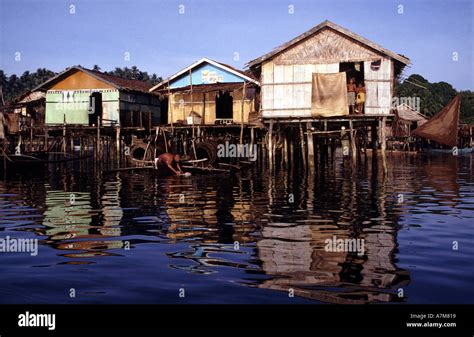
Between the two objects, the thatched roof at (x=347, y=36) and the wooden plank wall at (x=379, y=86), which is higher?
the thatched roof at (x=347, y=36)

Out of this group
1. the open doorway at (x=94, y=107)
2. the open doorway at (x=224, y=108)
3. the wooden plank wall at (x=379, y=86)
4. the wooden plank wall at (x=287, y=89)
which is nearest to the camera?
the wooden plank wall at (x=379, y=86)

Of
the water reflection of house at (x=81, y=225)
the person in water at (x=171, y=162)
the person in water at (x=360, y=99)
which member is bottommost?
the water reflection of house at (x=81, y=225)

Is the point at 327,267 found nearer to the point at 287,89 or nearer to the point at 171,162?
the point at 171,162

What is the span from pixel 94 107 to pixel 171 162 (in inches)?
533

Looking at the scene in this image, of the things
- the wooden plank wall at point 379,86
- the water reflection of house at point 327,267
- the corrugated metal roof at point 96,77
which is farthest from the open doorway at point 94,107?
the water reflection of house at point 327,267

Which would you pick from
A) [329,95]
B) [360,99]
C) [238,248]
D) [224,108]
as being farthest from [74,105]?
[238,248]

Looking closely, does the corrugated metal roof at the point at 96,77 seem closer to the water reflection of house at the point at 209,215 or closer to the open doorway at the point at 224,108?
the open doorway at the point at 224,108

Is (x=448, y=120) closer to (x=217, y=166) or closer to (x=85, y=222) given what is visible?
(x=217, y=166)

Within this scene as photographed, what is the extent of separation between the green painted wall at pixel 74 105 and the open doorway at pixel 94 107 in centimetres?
27

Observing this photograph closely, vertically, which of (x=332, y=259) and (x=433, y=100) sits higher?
(x=433, y=100)

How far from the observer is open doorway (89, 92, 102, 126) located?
34.2 meters

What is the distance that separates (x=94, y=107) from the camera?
113ft

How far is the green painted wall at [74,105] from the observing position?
33.9 m

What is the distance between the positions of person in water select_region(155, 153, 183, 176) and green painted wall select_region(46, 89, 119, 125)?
1187cm
